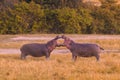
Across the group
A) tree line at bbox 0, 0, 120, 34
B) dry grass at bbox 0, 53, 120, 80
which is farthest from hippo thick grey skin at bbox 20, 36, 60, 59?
tree line at bbox 0, 0, 120, 34

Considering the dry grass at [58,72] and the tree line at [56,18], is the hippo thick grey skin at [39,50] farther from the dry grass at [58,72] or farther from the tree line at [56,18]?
the tree line at [56,18]

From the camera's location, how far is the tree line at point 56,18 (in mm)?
38969

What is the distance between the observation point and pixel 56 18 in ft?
131

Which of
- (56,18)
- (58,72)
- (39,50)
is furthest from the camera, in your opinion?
(56,18)

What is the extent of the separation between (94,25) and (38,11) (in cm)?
539

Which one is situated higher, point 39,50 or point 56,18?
point 39,50

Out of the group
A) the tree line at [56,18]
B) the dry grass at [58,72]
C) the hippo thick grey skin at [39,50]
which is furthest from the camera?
the tree line at [56,18]

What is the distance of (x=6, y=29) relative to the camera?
1524 inches

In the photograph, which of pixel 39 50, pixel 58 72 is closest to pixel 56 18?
pixel 39 50

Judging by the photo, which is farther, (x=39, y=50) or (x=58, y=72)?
(x=39, y=50)

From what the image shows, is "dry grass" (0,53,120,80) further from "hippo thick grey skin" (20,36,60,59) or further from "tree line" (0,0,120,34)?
"tree line" (0,0,120,34)

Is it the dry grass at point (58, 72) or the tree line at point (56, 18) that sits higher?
the dry grass at point (58, 72)

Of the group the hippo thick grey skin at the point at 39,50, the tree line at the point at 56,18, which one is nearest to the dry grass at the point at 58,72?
the hippo thick grey skin at the point at 39,50

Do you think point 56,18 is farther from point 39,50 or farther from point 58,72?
point 58,72
